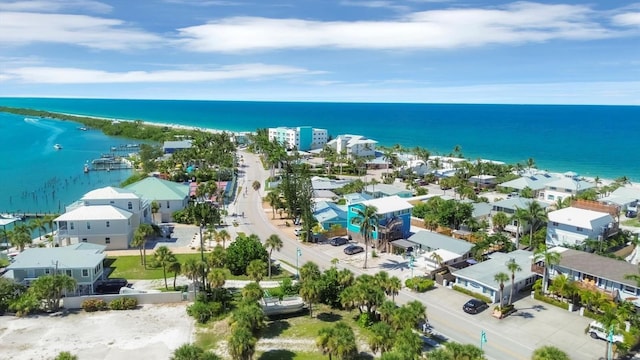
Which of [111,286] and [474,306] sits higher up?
[111,286]

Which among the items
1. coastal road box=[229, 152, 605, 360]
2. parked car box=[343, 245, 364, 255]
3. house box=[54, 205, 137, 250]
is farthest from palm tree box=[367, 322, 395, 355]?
house box=[54, 205, 137, 250]

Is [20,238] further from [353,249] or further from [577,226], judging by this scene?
[577,226]

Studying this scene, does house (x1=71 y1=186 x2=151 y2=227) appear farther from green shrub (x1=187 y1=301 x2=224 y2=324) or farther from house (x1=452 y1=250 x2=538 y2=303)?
house (x1=452 y1=250 x2=538 y2=303)

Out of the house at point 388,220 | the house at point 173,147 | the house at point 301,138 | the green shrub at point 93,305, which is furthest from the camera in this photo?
the house at point 301,138

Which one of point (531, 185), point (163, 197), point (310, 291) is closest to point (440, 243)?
point (310, 291)

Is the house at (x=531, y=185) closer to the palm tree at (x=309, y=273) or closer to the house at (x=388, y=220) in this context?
the house at (x=388, y=220)

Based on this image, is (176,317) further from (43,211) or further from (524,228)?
(43,211)

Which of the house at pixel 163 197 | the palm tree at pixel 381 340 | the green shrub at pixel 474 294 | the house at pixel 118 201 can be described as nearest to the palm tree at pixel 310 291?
the palm tree at pixel 381 340
